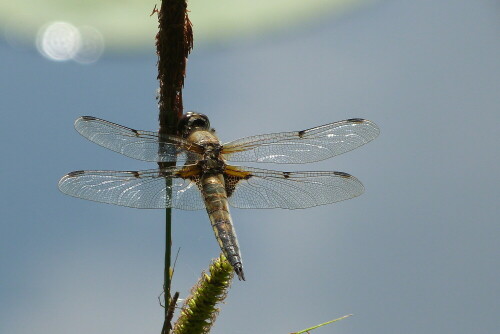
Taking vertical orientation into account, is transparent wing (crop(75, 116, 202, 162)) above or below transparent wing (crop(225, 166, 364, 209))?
above

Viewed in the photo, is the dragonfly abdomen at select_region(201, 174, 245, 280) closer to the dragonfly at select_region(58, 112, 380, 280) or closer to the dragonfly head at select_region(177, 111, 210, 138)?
the dragonfly at select_region(58, 112, 380, 280)

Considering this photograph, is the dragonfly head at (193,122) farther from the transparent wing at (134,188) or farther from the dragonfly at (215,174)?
the transparent wing at (134,188)

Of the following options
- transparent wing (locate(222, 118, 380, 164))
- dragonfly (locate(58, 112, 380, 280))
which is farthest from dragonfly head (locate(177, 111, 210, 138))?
transparent wing (locate(222, 118, 380, 164))

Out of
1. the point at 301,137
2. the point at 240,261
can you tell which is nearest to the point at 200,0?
the point at 301,137

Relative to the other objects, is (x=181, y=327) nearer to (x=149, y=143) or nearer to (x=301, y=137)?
(x=149, y=143)

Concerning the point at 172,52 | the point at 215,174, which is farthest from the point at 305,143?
the point at 172,52

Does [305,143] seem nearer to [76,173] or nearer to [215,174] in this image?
[215,174]

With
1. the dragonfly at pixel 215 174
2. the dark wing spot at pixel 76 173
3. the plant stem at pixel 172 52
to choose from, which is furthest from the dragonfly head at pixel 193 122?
the plant stem at pixel 172 52
